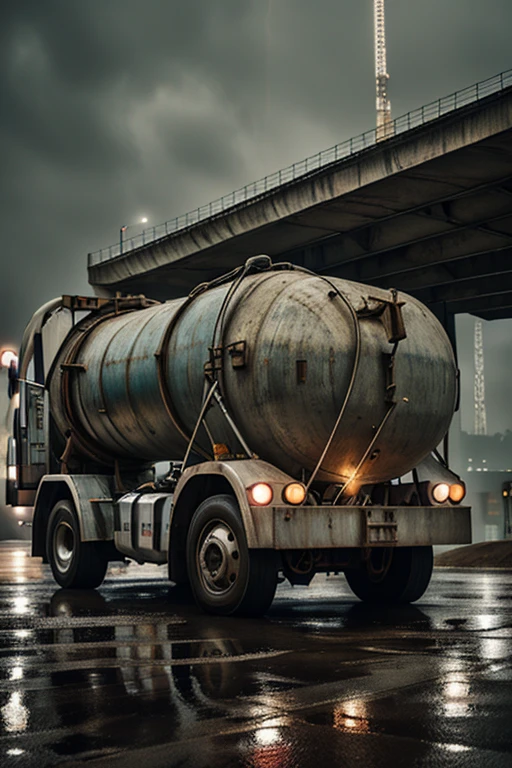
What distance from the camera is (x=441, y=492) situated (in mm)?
11102

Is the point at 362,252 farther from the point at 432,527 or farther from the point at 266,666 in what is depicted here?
the point at 266,666

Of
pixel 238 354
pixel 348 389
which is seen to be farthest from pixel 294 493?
pixel 238 354

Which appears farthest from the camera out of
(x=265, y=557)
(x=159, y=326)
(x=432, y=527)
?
(x=159, y=326)

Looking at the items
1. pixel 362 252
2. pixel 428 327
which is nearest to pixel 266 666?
pixel 428 327

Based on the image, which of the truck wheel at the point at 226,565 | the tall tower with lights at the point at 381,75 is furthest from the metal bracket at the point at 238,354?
the tall tower with lights at the point at 381,75

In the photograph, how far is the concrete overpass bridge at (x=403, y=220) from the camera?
29516 mm

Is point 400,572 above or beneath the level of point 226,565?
beneath

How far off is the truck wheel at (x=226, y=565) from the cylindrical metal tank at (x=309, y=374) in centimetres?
87

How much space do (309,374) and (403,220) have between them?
25.3 metres

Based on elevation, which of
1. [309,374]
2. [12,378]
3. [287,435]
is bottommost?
[287,435]

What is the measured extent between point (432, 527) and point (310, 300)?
8.96 feet

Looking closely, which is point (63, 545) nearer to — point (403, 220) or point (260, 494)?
point (260, 494)

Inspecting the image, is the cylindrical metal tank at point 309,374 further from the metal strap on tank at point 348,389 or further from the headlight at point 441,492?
the headlight at point 441,492

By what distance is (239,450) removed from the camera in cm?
1083
